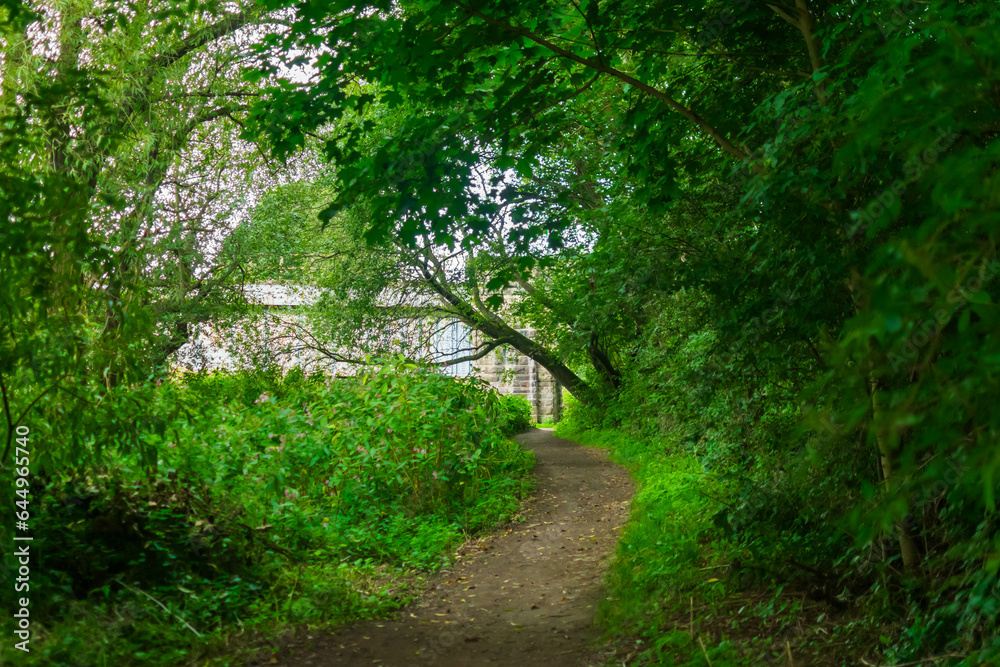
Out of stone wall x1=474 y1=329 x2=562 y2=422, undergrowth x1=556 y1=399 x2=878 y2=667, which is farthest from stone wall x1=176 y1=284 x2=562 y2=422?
undergrowth x1=556 y1=399 x2=878 y2=667

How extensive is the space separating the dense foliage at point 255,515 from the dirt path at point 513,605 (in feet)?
1.01

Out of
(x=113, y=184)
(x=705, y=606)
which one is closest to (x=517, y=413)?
(x=113, y=184)

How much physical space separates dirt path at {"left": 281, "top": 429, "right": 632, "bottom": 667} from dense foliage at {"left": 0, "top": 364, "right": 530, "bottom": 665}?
31 cm

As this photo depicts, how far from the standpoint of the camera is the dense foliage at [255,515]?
452 cm

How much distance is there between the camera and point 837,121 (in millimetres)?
3039

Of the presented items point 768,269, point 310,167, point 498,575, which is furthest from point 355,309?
point 768,269

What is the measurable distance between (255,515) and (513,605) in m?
2.13

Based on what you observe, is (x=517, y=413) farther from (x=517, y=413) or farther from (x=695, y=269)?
(x=695, y=269)

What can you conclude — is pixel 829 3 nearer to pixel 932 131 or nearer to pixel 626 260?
pixel 626 260

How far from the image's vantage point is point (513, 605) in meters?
5.93

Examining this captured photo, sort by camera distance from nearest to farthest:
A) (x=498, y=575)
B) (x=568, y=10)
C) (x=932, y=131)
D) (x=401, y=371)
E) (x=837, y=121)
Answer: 1. (x=932, y=131)
2. (x=837, y=121)
3. (x=568, y=10)
4. (x=498, y=575)
5. (x=401, y=371)

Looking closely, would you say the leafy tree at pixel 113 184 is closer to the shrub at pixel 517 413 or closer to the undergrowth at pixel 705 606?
the undergrowth at pixel 705 606

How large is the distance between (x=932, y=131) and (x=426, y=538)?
6323 millimetres

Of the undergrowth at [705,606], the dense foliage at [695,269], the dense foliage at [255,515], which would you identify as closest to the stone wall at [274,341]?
the dense foliage at [255,515]
